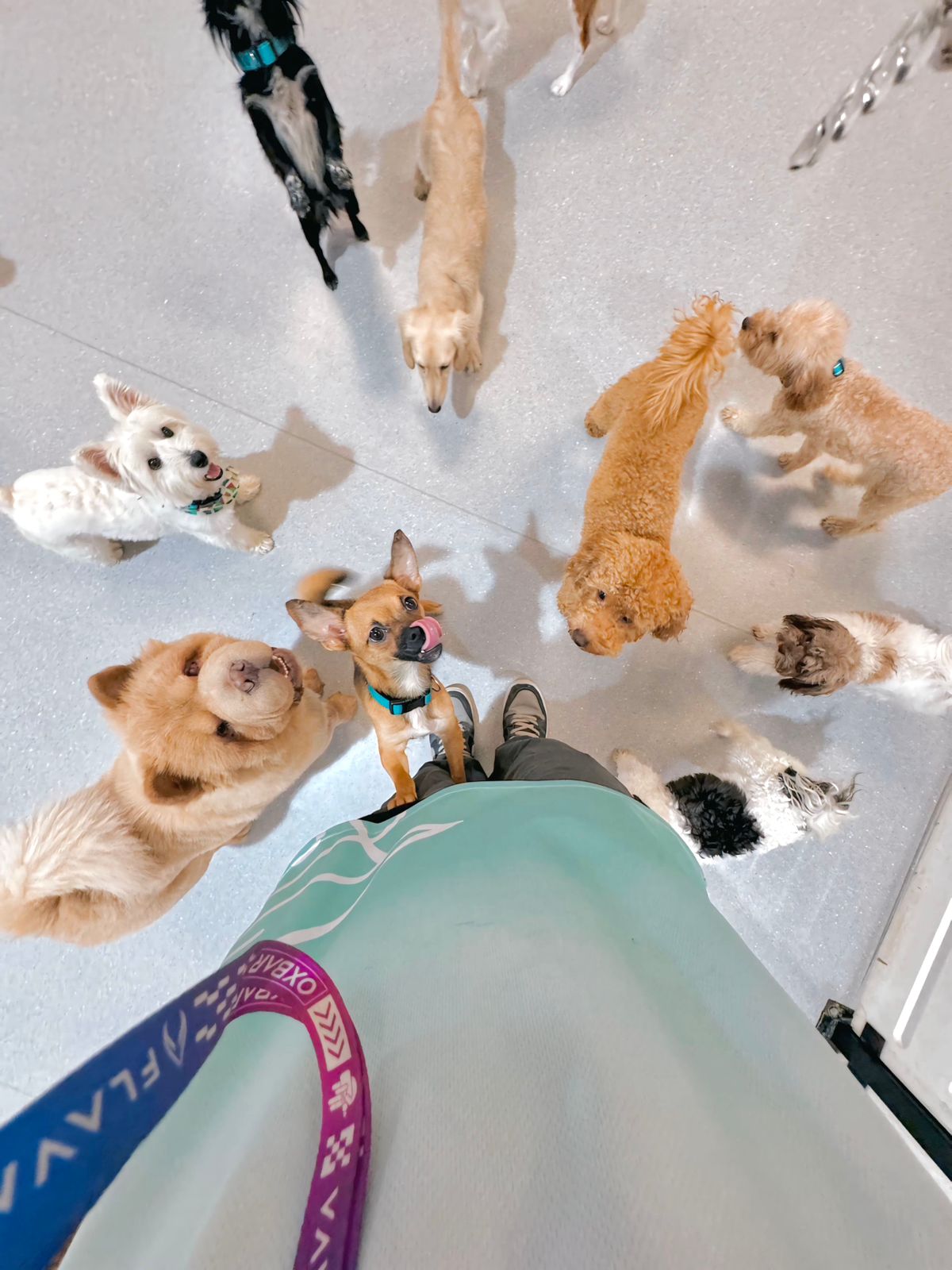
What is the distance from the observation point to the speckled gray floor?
1757 millimetres

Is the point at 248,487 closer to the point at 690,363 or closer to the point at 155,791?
the point at 155,791

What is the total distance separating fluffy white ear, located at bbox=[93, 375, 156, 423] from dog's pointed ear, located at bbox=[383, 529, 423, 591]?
27.2 inches

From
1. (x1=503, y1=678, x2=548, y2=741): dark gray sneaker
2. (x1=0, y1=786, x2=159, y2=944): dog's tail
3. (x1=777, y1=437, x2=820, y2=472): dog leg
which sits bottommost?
(x1=0, y1=786, x2=159, y2=944): dog's tail

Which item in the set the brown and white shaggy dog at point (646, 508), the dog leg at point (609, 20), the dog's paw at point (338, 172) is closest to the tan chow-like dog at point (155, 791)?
the brown and white shaggy dog at point (646, 508)

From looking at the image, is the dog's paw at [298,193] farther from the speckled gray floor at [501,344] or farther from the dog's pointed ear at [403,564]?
the dog's pointed ear at [403,564]

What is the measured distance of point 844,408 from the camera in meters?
1.53

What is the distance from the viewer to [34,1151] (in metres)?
0.48

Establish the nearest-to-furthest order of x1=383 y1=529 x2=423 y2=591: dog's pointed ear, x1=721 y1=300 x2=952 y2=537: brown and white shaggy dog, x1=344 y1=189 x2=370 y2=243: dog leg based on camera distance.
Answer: x1=383 y1=529 x2=423 y2=591: dog's pointed ear → x1=721 y1=300 x2=952 y2=537: brown and white shaggy dog → x1=344 y1=189 x2=370 y2=243: dog leg

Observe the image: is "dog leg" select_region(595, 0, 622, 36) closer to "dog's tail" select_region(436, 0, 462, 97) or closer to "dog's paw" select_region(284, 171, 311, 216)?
"dog's tail" select_region(436, 0, 462, 97)

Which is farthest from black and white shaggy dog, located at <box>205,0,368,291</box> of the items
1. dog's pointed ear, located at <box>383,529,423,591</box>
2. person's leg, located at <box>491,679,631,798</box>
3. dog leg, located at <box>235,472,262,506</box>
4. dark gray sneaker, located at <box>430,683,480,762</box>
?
person's leg, located at <box>491,679,631,798</box>

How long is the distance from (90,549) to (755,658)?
203cm

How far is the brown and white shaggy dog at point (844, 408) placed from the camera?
1463mm

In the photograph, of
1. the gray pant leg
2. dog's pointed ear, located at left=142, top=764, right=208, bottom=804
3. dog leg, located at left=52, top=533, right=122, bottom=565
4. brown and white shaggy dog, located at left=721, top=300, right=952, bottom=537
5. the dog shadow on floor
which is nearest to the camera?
dog's pointed ear, located at left=142, top=764, right=208, bottom=804

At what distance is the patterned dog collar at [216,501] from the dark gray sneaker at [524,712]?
0.99 metres
